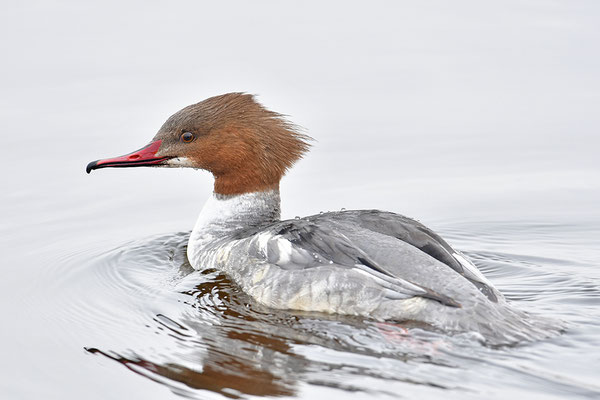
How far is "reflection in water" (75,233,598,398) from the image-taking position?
544 centimetres

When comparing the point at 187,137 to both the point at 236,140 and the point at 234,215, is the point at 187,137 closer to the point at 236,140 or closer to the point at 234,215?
the point at 236,140

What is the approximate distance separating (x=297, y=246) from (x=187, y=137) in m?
1.53

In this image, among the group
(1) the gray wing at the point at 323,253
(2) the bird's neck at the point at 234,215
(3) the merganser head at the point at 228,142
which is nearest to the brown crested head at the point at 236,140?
(3) the merganser head at the point at 228,142

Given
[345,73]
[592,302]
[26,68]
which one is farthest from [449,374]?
[26,68]

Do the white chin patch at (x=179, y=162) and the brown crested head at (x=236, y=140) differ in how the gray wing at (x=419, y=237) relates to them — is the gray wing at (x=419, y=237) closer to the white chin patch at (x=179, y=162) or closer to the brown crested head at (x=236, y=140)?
the brown crested head at (x=236, y=140)

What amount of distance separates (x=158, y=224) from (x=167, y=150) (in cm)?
118

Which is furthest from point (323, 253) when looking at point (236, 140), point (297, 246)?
point (236, 140)

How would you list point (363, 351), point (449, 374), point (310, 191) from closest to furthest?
1. point (449, 374)
2. point (363, 351)
3. point (310, 191)

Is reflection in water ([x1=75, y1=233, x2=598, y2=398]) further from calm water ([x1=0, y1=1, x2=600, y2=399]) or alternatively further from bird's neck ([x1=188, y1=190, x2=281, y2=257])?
bird's neck ([x1=188, y1=190, x2=281, y2=257])

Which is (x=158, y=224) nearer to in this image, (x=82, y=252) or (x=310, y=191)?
(x=82, y=252)

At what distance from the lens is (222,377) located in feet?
18.5

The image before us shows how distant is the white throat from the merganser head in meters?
0.15

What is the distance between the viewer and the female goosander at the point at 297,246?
6.14 meters

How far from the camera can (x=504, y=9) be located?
12.2 m
